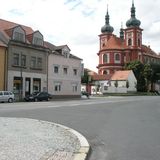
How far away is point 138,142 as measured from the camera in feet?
41.1

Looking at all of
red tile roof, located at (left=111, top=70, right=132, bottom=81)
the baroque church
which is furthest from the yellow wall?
the baroque church

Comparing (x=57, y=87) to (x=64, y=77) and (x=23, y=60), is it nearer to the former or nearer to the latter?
(x=64, y=77)

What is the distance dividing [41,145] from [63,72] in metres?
57.3

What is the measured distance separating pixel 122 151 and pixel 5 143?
10.5 ft

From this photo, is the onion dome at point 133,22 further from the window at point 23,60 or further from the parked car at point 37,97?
the parked car at point 37,97

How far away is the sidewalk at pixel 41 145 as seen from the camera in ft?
30.3

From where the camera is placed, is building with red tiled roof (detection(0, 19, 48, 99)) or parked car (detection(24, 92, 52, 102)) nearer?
parked car (detection(24, 92, 52, 102))

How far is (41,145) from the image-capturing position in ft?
35.4

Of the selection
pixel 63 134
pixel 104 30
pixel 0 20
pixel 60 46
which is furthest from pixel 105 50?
pixel 63 134

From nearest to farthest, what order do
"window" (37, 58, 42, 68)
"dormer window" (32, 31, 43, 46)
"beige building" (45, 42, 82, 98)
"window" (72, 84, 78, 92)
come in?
"dormer window" (32, 31, 43, 46)
"window" (37, 58, 42, 68)
"beige building" (45, 42, 82, 98)
"window" (72, 84, 78, 92)

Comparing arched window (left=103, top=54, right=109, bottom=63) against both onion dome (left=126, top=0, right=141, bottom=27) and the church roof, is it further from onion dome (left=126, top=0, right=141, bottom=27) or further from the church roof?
the church roof

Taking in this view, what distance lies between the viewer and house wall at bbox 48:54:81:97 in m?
64.4

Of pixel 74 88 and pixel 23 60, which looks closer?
pixel 23 60

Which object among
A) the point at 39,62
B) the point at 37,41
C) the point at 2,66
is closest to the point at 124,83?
the point at 39,62
